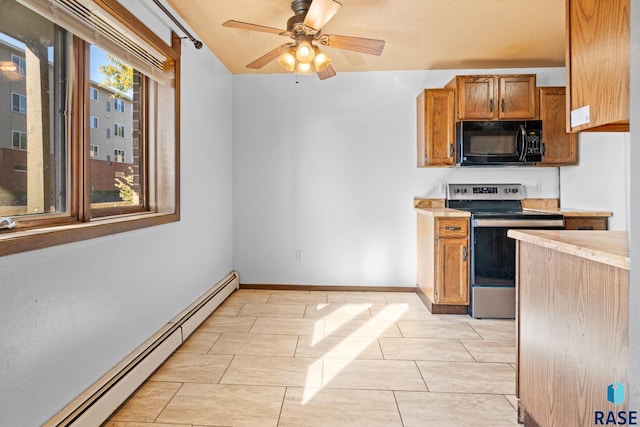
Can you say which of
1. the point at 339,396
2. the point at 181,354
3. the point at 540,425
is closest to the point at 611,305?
the point at 540,425

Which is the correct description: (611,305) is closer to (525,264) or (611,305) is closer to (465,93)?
(525,264)

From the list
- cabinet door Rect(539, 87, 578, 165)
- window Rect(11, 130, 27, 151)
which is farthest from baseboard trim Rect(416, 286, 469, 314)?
window Rect(11, 130, 27, 151)

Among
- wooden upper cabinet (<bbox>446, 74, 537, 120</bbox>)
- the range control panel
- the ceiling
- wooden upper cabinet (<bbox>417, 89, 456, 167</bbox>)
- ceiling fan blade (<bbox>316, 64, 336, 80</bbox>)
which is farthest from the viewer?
the range control panel

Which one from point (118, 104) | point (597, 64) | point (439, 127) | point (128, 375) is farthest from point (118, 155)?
point (439, 127)

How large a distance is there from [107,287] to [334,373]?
1345mm

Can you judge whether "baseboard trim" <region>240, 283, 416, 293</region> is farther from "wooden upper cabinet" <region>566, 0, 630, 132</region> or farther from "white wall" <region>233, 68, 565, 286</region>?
"wooden upper cabinet" <region>566, 0, 630, 132</region>

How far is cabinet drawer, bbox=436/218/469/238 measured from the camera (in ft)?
10.5

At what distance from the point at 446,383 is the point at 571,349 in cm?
95

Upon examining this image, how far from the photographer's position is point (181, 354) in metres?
2.42

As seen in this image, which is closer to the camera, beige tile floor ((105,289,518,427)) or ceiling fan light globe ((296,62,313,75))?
beige tile floor ((105,289,518,427))

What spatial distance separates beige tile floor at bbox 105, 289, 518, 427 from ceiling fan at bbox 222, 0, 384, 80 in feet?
6.73

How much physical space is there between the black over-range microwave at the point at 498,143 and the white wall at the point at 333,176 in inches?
16.3

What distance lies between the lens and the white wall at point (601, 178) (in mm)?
3051

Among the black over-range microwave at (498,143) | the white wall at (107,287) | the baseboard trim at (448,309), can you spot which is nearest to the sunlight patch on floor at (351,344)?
the baseboard trim at (448,309)
